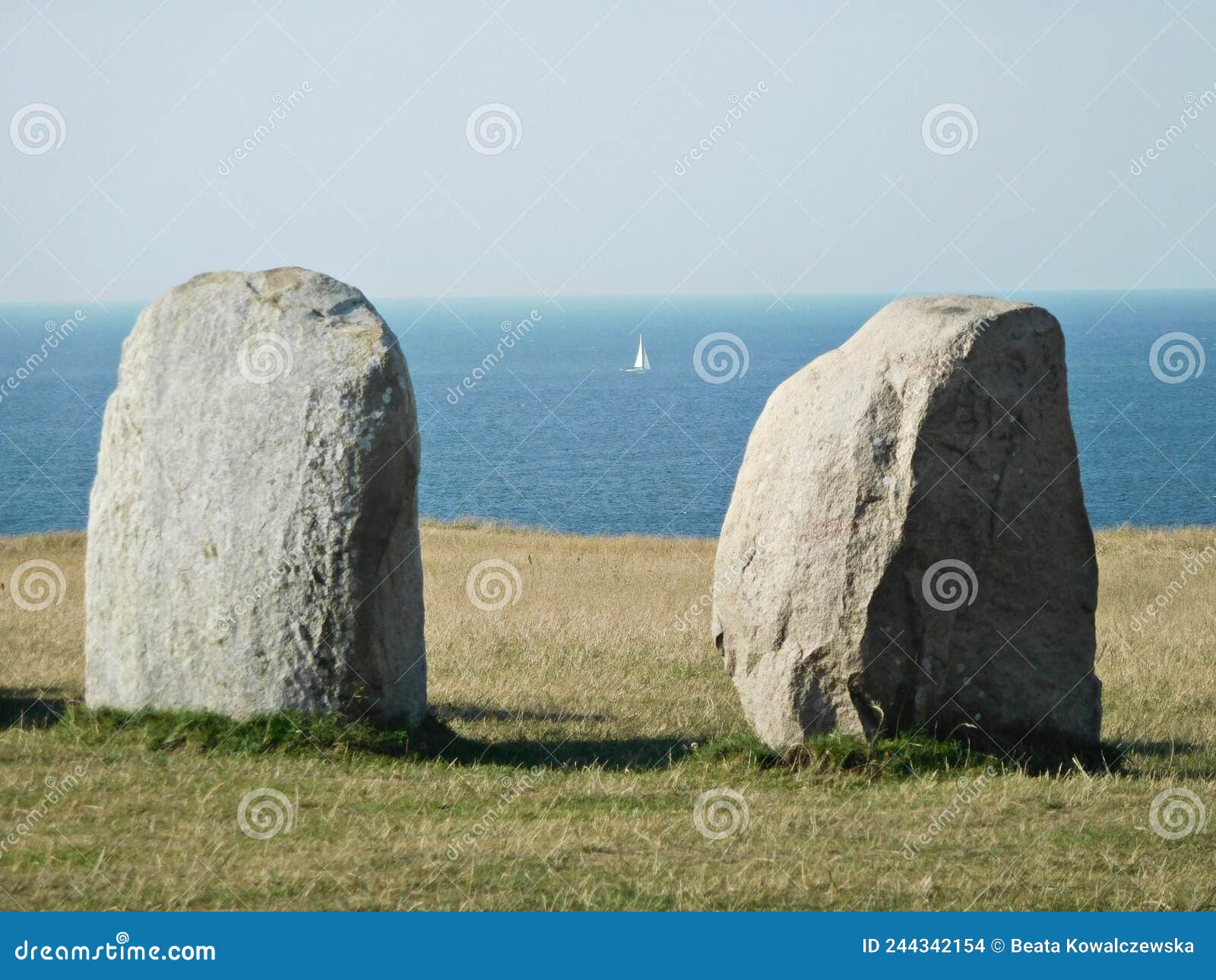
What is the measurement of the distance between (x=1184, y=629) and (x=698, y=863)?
12.0 meters

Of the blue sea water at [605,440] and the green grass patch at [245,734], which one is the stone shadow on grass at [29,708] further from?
the blue sea water at [605,440]

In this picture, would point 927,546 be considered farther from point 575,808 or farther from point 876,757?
point 575,808

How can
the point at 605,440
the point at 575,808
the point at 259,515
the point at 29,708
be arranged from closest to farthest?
the point at 575,808 → the point at 259,515 → the point at 29,708 → the point at 605,440

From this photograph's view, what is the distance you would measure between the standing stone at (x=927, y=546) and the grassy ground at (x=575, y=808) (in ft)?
1.41

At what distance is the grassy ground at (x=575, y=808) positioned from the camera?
278 inches

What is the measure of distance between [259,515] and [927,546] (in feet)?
16.6

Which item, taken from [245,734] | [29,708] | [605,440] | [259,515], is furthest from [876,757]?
[605,440]

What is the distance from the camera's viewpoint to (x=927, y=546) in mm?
10078

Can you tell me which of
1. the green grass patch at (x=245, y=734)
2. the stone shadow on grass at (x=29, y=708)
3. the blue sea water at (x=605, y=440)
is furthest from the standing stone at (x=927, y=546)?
the stone shadow on grass at (x=29, y=708)

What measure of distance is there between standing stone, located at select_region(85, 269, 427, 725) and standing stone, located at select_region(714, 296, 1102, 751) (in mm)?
2891

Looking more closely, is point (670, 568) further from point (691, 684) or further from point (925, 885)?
point (925, 885)

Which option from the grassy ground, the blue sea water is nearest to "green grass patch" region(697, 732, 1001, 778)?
the grassy ground

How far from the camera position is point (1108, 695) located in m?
14.1

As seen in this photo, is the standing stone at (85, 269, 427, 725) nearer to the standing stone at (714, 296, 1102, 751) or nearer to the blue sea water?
the blue sea water
